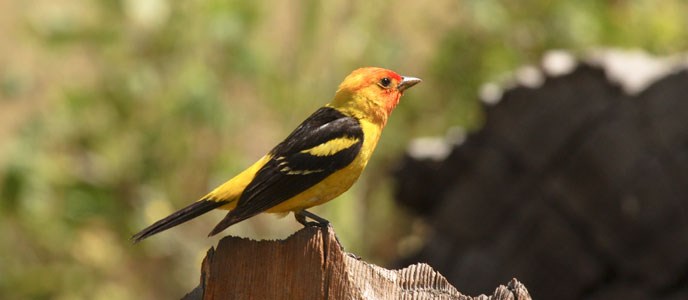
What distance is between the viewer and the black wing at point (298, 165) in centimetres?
373

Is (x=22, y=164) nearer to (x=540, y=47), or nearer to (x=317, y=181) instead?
(x=540, y=47)

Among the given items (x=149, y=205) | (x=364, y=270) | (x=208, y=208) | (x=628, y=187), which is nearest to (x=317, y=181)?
(x=208, y=208)

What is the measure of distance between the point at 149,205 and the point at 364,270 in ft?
14.6

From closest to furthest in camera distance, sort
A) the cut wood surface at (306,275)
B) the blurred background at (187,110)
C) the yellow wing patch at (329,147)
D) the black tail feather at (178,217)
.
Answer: the cut wood surface at (306,275) < the black tail feather at (178,217) < the yellow wing patch at (329,147) < the blurred background at (187,110)

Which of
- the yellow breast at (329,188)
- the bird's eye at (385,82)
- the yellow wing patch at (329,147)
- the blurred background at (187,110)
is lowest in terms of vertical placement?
the yellow breast at (329,188)

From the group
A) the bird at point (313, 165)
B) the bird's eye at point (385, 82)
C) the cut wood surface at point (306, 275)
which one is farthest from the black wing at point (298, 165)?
the cut wood surface at point (306, 275)

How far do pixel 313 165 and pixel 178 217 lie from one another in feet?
1.46

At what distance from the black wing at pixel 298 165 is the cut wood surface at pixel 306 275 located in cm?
42

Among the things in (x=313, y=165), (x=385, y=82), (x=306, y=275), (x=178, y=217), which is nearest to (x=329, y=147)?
(x=313, y=165)

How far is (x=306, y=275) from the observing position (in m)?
3.14

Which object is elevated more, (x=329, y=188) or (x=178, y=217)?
(x=329, y=188)

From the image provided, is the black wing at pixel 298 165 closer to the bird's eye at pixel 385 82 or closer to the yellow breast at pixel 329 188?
the yellow breast at pixel 329 188

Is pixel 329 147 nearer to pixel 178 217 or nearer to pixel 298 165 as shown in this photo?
pixel 298 165

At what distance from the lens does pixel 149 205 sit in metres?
7.45
